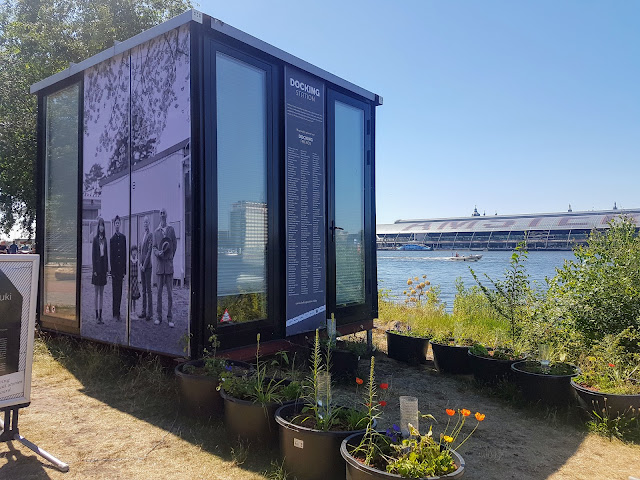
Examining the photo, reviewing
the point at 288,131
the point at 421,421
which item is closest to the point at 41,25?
the point at 288,131

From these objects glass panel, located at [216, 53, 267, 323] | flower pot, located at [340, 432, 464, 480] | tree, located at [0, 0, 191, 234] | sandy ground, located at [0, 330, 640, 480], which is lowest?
sandy ground, located at [0, 330, 640, 480]

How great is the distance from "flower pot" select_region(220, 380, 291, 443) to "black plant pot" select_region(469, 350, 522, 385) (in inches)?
99.7

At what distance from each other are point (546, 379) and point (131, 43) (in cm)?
501

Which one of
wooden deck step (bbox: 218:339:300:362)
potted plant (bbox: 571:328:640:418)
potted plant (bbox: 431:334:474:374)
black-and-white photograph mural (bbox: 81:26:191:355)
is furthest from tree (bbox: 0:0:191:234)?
potted plant (bbox: 571:328:640:418)

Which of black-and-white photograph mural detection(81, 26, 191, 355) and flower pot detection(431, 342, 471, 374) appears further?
flower pot detection(431, 342, 471, 374)

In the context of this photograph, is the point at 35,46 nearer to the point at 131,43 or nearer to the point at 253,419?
the point at 131,43

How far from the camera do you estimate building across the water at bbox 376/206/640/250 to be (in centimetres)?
5100

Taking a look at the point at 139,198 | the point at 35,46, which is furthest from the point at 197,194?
the point at 35,46

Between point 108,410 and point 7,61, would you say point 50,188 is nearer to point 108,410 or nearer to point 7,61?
point 108,410

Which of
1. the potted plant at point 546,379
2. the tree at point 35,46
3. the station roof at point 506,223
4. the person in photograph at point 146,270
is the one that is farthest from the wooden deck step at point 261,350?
the station roof at point 506,223

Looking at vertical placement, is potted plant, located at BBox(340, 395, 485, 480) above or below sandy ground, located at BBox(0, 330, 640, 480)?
above

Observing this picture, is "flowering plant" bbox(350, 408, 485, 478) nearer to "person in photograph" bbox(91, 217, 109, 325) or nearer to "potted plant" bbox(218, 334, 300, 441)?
"potted plant" bbox(218, 334, 300, 441)

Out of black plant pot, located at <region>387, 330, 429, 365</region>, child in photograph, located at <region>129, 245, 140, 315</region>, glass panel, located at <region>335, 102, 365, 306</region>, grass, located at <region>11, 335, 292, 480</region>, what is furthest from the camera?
glass panel, located at <region>335, 102, 365, 306</region>

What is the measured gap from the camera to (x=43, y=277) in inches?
243
